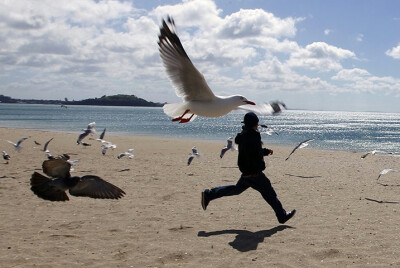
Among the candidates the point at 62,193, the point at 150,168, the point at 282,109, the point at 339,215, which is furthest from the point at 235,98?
the point at 150,168

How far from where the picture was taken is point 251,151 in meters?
5.40

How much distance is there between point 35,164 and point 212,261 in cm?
888

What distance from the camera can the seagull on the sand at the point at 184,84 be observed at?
4480mm

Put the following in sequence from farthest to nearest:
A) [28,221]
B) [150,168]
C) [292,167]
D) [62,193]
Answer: [292,167] → [150,168] → [28,221] → [62,193]

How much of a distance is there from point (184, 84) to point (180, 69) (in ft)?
0.56

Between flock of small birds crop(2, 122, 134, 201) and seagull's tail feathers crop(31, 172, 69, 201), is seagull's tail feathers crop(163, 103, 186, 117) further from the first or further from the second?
seagull's tail feathers crop(31, 172, 69, 201)

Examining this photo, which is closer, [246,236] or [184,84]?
[184,84]

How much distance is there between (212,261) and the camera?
14.4ft

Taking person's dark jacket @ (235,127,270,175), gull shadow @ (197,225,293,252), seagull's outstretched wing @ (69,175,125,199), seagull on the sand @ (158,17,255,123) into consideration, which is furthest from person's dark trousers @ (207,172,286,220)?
seagull's outstretched wing @ (69,175,125,199)

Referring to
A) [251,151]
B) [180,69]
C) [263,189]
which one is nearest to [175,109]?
[180,69]

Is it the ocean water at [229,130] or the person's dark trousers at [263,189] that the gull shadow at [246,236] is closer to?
the person's dark trousers at [263,189]

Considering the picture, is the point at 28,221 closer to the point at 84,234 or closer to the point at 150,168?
the point at 84,234

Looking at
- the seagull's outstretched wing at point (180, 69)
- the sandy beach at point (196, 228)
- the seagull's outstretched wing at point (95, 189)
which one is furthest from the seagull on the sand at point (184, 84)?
the sandy beach at point (196, 228)

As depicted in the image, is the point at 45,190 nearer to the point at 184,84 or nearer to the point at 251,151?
the point at 184,84
